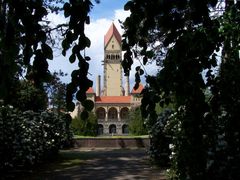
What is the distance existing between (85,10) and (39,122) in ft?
55.6

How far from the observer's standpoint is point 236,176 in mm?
7652

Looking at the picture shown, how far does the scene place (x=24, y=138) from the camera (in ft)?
49.3

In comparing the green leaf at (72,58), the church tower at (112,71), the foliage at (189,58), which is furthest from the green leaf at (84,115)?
the church tower at (112,71)

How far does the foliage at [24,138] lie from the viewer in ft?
45.0

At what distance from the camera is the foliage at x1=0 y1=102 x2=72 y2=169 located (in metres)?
13.7

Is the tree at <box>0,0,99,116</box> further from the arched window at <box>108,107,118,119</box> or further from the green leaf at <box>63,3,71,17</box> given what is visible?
the arched window at <box>108,107,118,119</box>

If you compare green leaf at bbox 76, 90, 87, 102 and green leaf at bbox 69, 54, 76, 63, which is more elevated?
green leaf at bbox 69, 54, 76, 63

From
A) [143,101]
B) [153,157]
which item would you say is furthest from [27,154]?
[143,101]

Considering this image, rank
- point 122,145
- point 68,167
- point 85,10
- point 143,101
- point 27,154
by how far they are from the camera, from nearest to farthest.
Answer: point 85,10
point 143,101
point 27,154
point 68,167
point 122,145

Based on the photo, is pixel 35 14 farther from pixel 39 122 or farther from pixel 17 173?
pixel 39 122

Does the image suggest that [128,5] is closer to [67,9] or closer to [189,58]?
[189,58]

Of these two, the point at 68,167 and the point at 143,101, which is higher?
the point at 143,101

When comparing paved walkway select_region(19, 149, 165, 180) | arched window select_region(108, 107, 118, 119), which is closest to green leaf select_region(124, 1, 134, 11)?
paved walkway select_region(19, 149, 165, 180)

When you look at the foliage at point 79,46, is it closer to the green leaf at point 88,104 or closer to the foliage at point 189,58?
the green leaf at point 88,104
